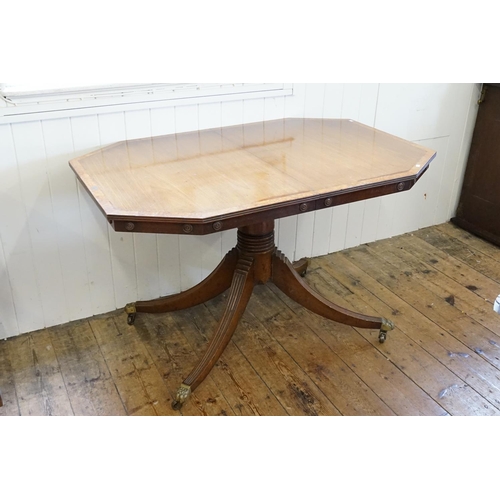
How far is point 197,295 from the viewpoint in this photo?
2.27 meters

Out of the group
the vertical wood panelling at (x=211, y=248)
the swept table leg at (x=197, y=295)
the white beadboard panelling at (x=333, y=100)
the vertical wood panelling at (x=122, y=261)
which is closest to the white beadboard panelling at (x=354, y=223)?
the white beadboard panelling at (x=333, y=100)

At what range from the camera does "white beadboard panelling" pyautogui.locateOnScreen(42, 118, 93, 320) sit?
200 centimetres

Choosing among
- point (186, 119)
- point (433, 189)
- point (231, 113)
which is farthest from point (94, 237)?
point (433, 189)

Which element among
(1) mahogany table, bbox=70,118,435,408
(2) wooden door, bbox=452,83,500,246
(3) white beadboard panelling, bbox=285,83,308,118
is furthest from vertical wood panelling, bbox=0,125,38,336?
(2) wooden door, bbox=452,83,500,246

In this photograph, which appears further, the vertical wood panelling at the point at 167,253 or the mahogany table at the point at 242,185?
the vertical wood panelling at the point at 167,253

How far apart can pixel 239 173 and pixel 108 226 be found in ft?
2.34

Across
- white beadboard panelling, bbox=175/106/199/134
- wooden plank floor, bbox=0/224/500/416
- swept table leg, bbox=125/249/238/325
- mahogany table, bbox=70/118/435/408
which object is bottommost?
wooden plank floor, bbox=0/224/500/416

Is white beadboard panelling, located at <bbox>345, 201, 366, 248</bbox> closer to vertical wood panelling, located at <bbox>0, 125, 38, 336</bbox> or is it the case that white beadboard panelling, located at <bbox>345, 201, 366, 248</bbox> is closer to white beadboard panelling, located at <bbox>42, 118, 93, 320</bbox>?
white beadboard panelling, located at <bbox>42, 118, 93, 320</bbox>

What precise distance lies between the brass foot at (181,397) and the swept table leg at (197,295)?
0.46 m

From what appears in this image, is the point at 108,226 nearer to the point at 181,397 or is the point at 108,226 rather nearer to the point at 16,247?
the point at 16,247

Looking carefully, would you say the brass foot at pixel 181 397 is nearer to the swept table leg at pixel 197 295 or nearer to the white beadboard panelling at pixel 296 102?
the swept table leg at pixel 197 295

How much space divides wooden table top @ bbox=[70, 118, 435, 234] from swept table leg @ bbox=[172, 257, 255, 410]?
420mm

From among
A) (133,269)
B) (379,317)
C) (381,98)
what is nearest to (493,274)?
(379,317)

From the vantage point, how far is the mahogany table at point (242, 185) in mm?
1565
